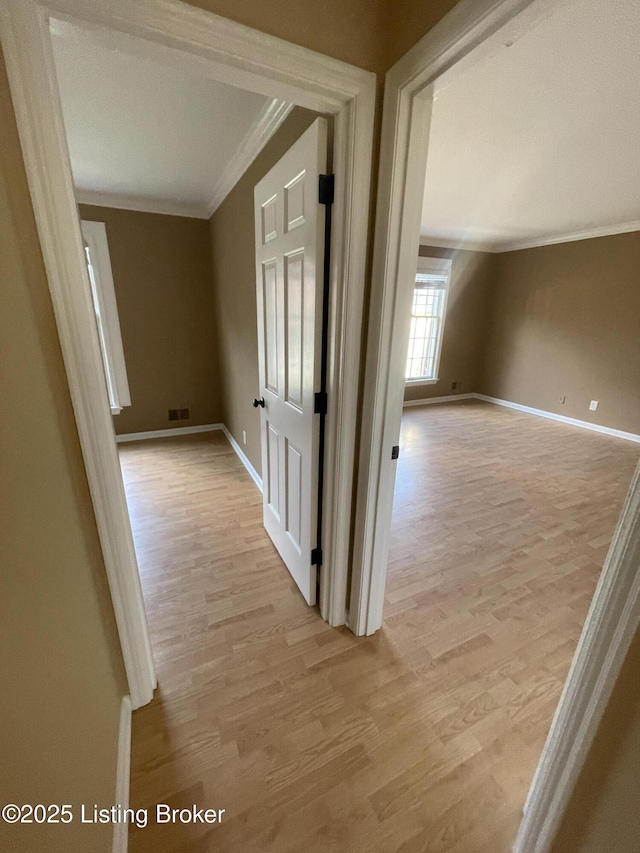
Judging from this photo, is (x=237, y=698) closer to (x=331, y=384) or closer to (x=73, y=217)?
(x=331, y=384)

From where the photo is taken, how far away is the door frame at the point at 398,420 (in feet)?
1.99

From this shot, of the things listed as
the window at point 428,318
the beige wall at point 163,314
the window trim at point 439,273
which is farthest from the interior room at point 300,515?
the window at point 428,318

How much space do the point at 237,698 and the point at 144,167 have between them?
331cm

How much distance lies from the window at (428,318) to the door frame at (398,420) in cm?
412

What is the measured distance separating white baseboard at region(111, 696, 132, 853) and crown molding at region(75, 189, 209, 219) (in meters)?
3.81

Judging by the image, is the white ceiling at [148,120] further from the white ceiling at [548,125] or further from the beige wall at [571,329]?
the beige wall at [571,329]

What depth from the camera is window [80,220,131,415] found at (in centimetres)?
321

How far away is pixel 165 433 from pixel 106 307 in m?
1.45

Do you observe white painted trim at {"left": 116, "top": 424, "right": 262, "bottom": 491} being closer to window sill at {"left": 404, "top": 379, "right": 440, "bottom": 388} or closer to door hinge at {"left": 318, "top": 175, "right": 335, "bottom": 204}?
door hinge at {"left": 318, "top": 175, "right": 335, "bottom": 204}

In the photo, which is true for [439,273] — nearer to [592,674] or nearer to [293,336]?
[293,336]

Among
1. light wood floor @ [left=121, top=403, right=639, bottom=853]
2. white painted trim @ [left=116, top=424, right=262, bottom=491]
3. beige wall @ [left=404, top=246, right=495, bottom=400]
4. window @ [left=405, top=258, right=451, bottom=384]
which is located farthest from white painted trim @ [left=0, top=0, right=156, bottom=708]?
beige wall @ [left=404, top=246, right=495, bottom=400]

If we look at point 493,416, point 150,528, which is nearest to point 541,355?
point 493,416

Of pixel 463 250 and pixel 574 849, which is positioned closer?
pixel 574 849

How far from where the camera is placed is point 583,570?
2.06 m
